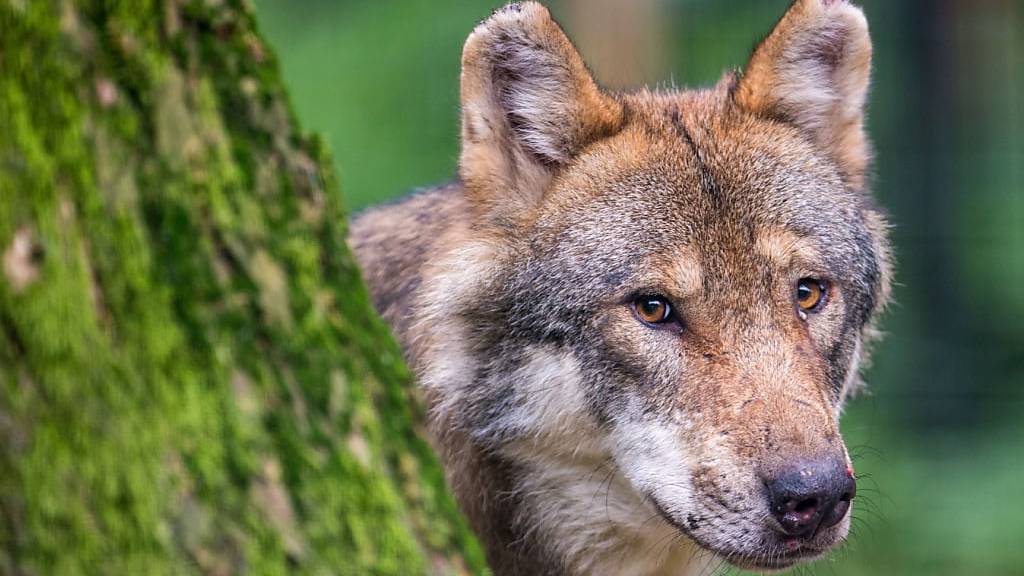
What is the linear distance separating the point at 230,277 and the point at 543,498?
88.5 inches

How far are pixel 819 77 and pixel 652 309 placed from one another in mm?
1162

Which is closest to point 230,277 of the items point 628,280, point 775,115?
point 628,280

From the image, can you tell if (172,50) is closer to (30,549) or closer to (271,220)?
(271,220)

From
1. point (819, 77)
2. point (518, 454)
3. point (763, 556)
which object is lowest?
point (763, 556)

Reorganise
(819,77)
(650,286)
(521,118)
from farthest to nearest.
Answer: (819,77), (521,118), (650,286)

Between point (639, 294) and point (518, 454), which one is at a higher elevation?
point (639, 294)

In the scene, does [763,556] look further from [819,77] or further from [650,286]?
[819,77]

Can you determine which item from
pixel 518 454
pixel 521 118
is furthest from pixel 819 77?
pixel 518 454

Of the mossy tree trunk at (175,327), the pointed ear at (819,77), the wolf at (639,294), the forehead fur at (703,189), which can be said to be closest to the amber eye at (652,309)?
the wolf at (639,294)

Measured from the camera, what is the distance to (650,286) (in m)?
3.74

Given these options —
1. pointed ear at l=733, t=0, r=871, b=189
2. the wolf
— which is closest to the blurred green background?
pointed ear at l=733, t=0, r=871, b=189

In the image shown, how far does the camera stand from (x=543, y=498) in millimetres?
4113

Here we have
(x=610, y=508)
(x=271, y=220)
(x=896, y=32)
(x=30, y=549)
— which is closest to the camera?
(x=30, y=549)

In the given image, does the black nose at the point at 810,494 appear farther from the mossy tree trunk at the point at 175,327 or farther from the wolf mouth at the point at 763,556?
the mossy tree trunk at the point at 175,327
